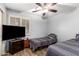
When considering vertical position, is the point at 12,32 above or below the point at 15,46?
above

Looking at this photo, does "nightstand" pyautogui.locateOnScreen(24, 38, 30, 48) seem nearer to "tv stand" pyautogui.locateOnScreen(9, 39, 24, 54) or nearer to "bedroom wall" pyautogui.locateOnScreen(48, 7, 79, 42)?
"tv stand" pyautogui.locateOnScreen(9, 39, 24, 54)

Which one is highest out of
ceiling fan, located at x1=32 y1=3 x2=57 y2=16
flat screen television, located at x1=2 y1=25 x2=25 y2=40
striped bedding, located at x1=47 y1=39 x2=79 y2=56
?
ceiling fan, located at x1=32 y1=3 x2=57 y2=16

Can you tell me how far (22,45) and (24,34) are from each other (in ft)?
0.56

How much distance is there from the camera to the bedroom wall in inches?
48.8

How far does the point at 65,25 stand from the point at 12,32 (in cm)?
80

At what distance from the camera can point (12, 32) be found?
49.3 inches

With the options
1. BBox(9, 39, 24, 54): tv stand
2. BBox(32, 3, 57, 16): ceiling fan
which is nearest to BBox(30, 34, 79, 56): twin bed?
BBox(9, 39, 24, 54): tv stand

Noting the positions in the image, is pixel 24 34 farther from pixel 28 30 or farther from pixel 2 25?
pixel 2 25

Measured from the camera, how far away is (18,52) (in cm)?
128

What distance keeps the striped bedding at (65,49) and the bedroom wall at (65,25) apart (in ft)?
0.27

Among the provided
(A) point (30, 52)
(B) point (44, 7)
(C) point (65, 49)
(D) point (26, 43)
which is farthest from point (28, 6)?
(C) point (65, 49)

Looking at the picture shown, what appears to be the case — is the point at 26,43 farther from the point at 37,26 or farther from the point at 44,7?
the point at 44,7

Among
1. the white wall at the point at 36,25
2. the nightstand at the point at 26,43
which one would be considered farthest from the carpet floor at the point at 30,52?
the white wall at the point at 36,25

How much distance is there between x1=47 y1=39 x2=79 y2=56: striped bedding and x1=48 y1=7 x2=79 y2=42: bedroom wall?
0.08m
